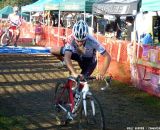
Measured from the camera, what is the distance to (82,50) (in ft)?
22.4

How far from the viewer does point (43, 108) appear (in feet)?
29.1

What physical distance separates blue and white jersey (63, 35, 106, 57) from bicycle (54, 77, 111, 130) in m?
0.51

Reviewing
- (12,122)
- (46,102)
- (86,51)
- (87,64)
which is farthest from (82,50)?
(46,102)

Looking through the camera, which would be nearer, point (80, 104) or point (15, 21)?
point (80, 104)

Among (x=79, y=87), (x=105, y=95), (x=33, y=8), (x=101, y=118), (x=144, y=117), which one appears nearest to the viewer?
(x=101, y=118)

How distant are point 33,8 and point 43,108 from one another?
828 inches

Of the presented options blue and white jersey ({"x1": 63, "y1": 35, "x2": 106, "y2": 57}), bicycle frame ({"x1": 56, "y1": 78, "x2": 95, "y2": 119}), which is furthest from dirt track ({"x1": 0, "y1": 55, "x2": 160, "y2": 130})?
blue and white jersey ({"x1": 63, "y1": 35, "x2": 106, "y2": 57})

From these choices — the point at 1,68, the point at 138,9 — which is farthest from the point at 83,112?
the point at 1,68

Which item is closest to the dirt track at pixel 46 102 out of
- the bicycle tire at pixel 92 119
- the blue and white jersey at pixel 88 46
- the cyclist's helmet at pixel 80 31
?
the bicycle tire at pixel 92 119

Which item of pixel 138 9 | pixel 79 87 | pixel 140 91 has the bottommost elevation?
pixel 140 91

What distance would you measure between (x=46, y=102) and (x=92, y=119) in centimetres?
345

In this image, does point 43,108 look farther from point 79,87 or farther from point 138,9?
point 138,9

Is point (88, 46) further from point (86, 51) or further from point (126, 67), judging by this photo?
point (126, 67)

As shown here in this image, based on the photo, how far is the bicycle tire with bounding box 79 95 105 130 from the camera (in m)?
6.06
